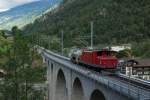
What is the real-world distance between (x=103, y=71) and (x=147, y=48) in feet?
185

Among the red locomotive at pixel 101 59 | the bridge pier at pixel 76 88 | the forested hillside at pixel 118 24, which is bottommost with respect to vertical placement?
the bridge pier at pixel 76 88

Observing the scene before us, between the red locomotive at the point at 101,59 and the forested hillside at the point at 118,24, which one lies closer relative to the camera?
the red locomotive at the point at 101,59

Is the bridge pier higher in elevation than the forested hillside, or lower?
lower

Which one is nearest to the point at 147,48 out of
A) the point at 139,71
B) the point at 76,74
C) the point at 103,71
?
the point at 139,71

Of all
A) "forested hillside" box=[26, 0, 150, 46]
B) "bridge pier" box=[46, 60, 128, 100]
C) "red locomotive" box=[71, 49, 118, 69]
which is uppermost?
"forested hillside" box=[26, 0, 150, 46]

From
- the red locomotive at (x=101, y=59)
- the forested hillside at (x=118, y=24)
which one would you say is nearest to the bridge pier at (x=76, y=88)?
the red locomotive at (x=101, y=59)

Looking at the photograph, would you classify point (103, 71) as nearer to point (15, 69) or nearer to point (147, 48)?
point (15, 69)

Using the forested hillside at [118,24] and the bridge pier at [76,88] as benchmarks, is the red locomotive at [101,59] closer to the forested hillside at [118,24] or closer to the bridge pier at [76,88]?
the bridge pier at [76,88]

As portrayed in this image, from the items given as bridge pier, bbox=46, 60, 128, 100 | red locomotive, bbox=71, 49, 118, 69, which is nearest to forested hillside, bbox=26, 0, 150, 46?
bridge pier, bbox=46, 60, 128, 100

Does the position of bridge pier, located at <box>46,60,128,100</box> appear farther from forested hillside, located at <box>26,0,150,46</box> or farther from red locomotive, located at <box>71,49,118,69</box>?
forested hillside, located at <box>26,0,150,46</box>

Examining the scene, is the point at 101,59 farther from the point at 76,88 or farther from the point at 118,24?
the point at 118,24

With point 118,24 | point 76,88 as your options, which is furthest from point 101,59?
point 118,24

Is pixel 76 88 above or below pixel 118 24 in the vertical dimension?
below

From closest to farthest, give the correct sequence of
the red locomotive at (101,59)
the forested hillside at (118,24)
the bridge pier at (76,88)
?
1. the bridge pier at (76,88)
2. the red locomotive at (101,59)
3. the forested hillside at (118,24)
